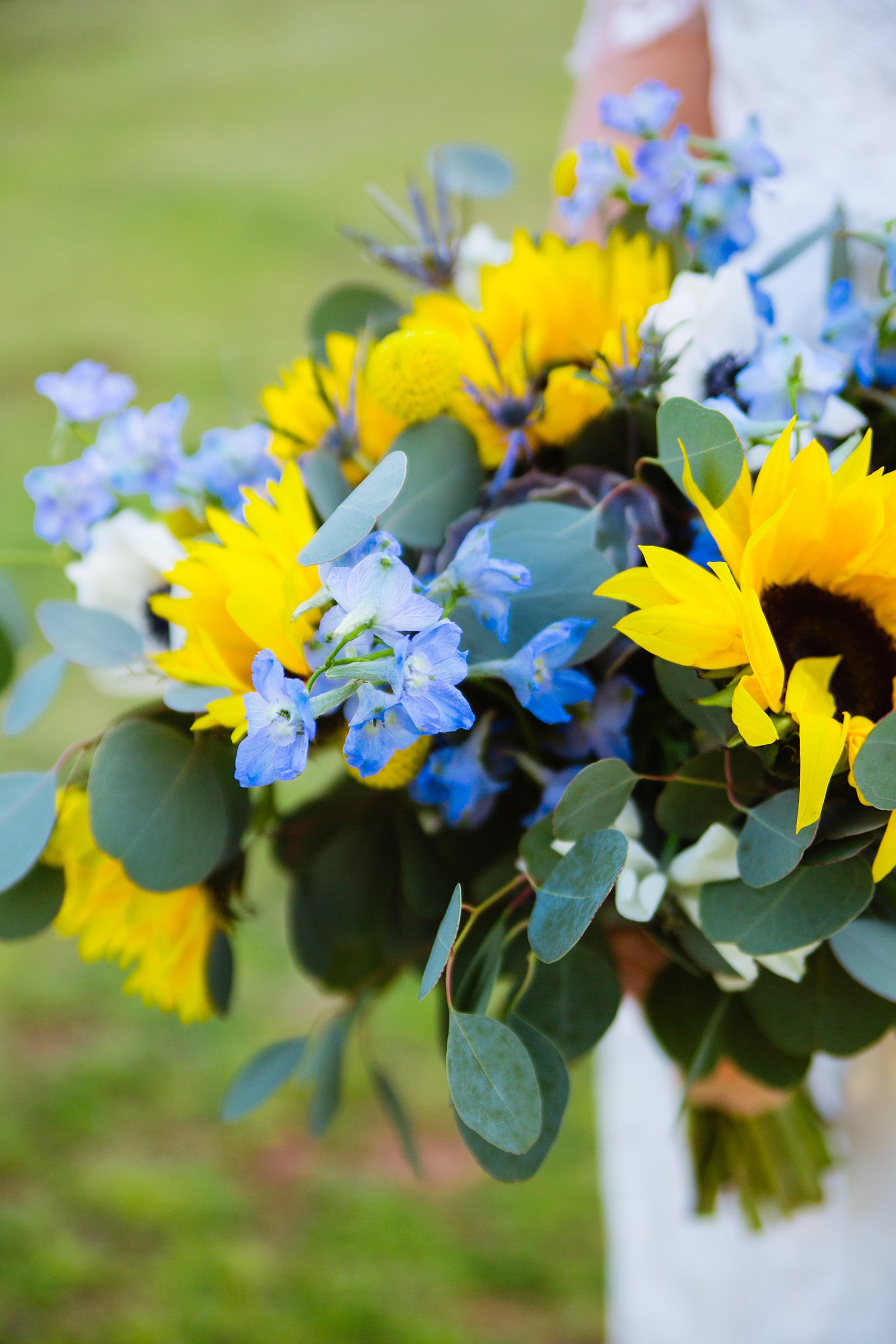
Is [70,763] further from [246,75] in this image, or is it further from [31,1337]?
[246,75]

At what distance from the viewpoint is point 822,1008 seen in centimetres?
42

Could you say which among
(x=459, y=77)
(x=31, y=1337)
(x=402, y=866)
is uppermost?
(x=402, y=866)

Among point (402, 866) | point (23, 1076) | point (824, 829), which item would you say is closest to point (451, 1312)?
point (23, 1076)

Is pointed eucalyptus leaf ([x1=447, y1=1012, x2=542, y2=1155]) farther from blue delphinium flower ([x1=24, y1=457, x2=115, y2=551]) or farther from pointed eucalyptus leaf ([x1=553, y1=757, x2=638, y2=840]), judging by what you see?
blue delphinium flower ([x1=24, y1=457, x2=115, y2=551])

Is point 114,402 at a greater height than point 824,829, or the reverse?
point 114,402

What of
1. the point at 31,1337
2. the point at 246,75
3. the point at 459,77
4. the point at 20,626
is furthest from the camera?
the point at 246,75

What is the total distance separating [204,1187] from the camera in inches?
48.3

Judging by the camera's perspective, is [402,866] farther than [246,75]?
No

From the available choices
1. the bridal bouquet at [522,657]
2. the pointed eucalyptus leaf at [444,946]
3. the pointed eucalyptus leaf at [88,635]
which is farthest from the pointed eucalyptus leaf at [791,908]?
the pointed eucalyptus leaf at [88,635]

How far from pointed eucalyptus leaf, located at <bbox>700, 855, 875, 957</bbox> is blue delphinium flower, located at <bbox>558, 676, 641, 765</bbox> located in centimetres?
6

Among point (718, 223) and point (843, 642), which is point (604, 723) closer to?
point (843, 642)

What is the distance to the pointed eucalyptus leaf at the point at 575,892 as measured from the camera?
0.98ft

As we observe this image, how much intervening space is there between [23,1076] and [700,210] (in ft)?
4.23

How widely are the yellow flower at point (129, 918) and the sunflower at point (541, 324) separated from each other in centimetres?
20
